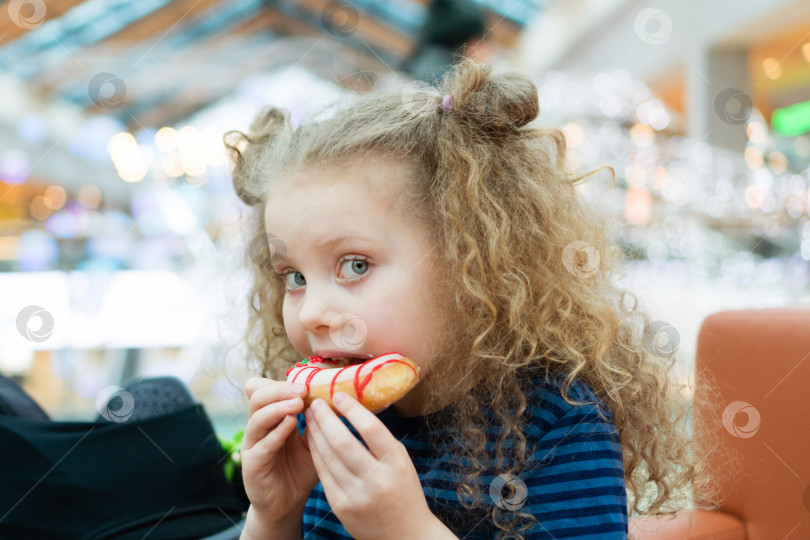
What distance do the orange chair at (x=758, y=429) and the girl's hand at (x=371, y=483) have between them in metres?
0.48

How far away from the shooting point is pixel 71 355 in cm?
333

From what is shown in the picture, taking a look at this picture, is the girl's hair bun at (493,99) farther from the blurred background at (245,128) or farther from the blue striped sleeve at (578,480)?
the blue striped sleeve at (578,480)

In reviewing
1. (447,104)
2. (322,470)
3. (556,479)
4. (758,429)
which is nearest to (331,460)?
(322,470)

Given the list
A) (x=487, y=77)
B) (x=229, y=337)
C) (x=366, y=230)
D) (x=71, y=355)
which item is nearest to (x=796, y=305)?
(x=487, y=77)

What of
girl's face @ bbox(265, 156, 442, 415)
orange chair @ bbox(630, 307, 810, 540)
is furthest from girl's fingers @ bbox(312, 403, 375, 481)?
orange chair @ bbox(630, 307, 810, 540)

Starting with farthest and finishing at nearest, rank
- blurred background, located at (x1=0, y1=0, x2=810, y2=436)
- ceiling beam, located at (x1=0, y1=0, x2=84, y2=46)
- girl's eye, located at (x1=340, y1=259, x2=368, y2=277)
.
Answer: ceiling beam, located at (x1=0, y1=0, x2=84, y2=46) < blurred background, located at (x1=0, y1=0, x2=810, y2=436) < girl's eye, located at (x1=340, y1=259, x2=368, y2=277)

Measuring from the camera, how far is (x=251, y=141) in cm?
109

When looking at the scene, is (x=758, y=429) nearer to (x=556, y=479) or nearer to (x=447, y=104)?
(x=556, y=479)

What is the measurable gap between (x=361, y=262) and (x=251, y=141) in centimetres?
41

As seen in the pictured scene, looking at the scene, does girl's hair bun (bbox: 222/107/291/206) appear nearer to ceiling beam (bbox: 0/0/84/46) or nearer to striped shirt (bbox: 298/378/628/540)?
striped shirt (bbox: 298/378/628/540)

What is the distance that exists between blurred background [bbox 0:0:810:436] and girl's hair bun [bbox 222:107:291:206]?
8cm

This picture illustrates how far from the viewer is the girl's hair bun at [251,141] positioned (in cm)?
108

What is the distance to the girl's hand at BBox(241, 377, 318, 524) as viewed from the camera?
0.77m

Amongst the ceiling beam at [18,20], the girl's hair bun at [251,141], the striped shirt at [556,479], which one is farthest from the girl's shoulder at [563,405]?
the ceiling beam at [18,20]
